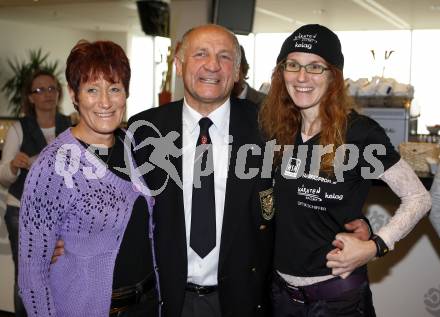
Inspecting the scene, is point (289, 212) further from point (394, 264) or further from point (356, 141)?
point (394, 264)

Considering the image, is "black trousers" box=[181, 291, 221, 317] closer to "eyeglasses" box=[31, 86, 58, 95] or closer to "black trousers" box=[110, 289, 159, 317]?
"black trousers" box=[110, 289, 159, 317]

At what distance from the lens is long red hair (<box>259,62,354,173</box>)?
74.3 inches

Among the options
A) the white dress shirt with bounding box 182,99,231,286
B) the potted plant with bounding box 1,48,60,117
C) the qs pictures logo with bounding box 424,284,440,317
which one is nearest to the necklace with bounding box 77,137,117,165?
the white dress shirt with bounding box 182,99,231,286

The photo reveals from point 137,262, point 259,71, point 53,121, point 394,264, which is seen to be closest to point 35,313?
point 137,262

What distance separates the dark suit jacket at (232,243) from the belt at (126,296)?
6.7 inches

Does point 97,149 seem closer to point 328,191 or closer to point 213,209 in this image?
point 213,209

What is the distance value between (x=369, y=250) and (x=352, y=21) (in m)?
11.0

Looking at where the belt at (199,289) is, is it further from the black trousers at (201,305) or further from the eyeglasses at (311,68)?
the eyeglasses at (311,68)

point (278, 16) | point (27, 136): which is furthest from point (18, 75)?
point (27, 136)

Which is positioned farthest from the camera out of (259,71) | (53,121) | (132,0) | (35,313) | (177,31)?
(259,71)

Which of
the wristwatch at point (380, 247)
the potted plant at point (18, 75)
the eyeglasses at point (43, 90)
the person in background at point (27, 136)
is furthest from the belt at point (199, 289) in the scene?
the potted plant at point (18, 75)

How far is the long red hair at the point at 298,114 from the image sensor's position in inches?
74.3

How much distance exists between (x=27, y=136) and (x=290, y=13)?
29.0 ft

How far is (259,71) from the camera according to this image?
1456cm
